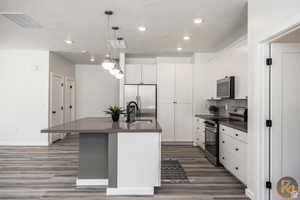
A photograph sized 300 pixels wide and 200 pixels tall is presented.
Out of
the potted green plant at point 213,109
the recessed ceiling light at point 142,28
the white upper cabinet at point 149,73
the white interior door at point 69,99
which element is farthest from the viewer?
the white interior door at point 69,99

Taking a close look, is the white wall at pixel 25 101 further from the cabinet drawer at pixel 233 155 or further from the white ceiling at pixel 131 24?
the cabinet drawer at pixel 233 155

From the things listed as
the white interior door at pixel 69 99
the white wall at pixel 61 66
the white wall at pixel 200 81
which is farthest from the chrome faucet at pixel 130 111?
the white interior door at pixel 69 99

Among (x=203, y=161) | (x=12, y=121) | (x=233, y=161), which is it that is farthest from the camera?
(x=12, y=121)

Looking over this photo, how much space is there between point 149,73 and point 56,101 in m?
2.85

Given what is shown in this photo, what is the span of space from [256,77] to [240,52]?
4.53ft

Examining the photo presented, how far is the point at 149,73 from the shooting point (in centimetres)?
584

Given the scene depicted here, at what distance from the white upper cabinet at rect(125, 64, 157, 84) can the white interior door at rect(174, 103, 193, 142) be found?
108 cm

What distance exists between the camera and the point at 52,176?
3299 millimetres

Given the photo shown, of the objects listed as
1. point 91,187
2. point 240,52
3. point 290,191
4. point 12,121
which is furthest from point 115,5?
point 12,121

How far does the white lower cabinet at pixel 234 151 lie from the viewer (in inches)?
114

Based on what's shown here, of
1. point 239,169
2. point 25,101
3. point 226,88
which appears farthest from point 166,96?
point 25,101

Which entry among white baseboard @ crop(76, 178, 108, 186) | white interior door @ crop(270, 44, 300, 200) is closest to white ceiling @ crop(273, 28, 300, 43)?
white interior door @ crop(270, 44, 300, 200)

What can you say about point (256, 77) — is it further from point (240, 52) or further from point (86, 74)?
point (86, 74)

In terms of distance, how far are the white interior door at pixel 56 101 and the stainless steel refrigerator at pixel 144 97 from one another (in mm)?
2040
